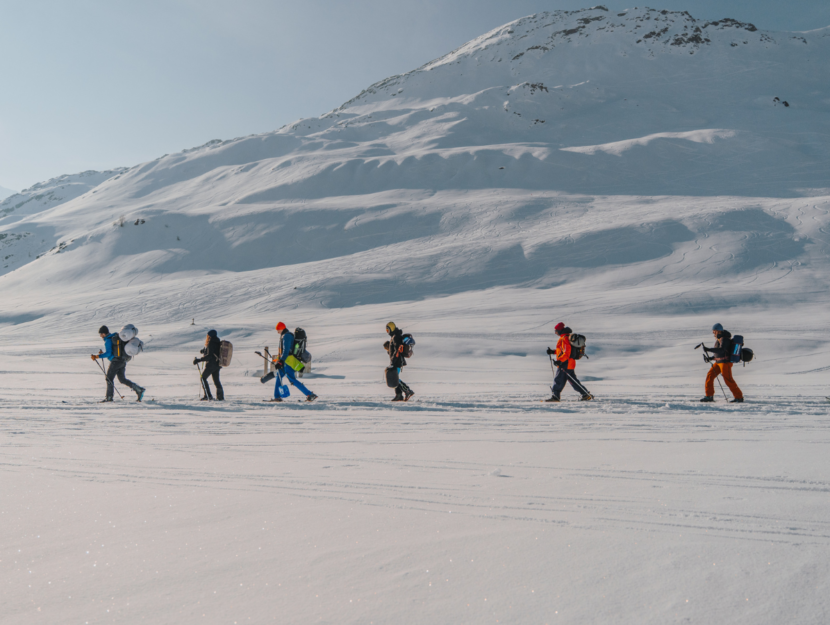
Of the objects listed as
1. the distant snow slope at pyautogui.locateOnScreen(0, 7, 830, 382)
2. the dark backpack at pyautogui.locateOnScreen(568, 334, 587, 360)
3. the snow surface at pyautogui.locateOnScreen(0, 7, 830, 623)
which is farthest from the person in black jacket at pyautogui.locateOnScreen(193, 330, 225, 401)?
the distant snow slope at pyautogui.locateOnScreen(0, 7, 830, 382)

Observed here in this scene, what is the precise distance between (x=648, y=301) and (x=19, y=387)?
24.0m

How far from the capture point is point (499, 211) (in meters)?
44.3

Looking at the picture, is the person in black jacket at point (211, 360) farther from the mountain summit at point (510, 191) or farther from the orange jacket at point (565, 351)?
the mountain summit at point (510, 191)

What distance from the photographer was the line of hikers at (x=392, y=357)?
32.5 ft

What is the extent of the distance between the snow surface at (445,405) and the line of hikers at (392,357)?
53 centimetres

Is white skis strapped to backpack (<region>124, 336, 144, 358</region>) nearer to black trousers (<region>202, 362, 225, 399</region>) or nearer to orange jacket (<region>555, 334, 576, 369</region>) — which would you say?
black trousers (<region>202, 362, 225, 399</region>)

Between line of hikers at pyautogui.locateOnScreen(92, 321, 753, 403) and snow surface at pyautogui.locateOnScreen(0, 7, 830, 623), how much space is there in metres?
0.53

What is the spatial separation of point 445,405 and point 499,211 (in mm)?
36531

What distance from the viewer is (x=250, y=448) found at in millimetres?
6285

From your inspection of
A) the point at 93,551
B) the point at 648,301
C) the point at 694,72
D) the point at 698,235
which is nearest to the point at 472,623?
the point at 93,551

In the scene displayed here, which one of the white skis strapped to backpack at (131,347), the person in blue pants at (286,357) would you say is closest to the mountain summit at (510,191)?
the person in blue pants at (286,357)

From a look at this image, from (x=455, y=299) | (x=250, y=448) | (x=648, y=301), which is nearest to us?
(x=250, y=448)

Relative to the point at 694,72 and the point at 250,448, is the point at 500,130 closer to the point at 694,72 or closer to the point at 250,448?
the point at 694,72

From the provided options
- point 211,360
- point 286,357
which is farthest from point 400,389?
point 211,360
